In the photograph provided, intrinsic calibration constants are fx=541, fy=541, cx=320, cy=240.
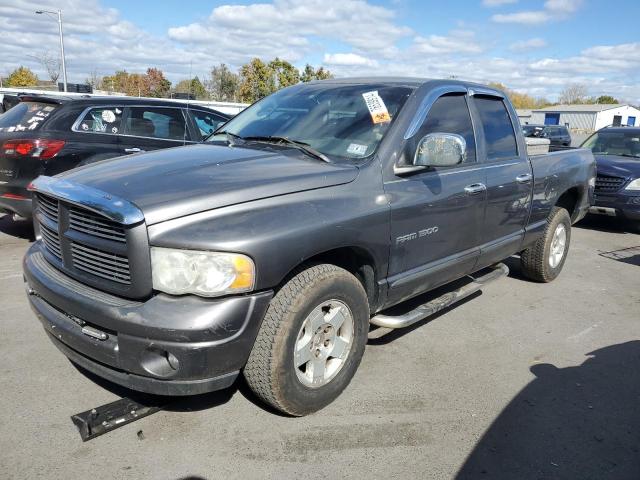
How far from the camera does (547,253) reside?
562 centimetres

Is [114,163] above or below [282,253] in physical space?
above

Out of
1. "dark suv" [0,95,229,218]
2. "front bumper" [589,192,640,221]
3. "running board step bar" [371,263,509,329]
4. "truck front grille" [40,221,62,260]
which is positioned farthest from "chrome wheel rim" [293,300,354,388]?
"front bumper" [589,192,640,221]

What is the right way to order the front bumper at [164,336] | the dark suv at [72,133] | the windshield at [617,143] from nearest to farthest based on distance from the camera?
the front bumper at [164,336], the dark suv at [72,133], the windshield at [617,143]

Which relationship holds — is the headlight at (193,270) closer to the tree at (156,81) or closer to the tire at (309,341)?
the tire at (309,341)

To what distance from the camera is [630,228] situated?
945 cm

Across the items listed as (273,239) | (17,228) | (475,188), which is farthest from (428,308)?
(17,228)

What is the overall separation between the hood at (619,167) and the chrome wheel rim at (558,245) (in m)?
3.56

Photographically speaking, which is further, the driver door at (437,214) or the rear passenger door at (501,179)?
the rear passenger door at (501,179)

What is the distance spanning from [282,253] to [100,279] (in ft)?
3.02

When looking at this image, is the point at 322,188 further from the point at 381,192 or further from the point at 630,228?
the point at 630,228

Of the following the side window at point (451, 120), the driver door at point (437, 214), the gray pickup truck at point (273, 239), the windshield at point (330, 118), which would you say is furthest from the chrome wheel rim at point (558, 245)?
the windshield at point (330, 118)

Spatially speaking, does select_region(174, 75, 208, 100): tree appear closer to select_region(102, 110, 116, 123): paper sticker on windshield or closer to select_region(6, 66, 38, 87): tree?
select_region(6, 66, 38, 87): tree

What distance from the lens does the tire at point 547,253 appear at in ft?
18.2

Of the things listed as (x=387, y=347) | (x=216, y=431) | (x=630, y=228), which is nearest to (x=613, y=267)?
(x=630, y=228)
